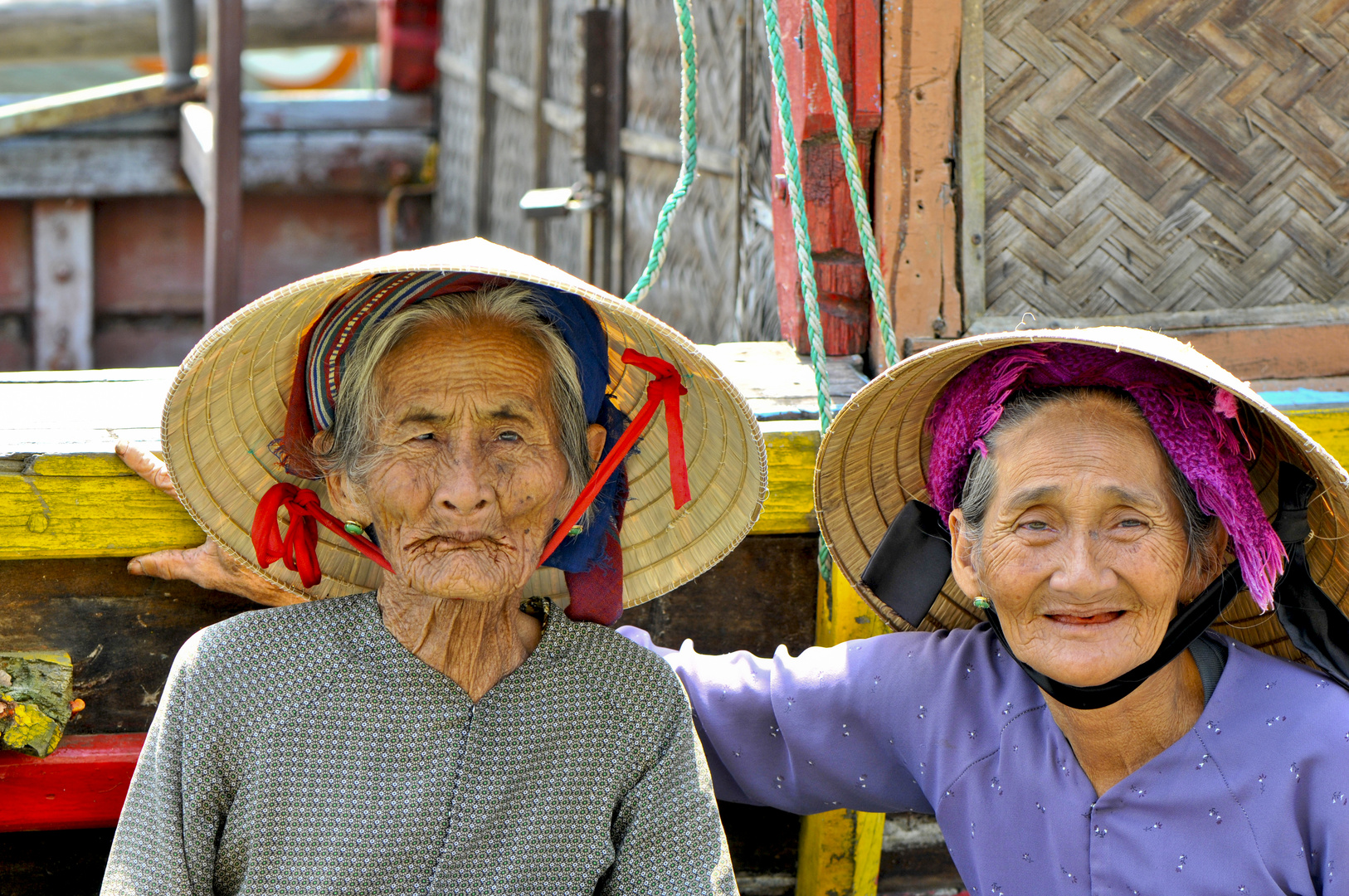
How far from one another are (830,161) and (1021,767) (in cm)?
112

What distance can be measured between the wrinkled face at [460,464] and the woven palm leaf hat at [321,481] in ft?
0.39

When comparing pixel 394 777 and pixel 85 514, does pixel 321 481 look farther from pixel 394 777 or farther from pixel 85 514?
pixel 394 777

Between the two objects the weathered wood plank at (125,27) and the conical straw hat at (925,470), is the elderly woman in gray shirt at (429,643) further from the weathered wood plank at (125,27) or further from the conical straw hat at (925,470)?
the weathered wood plank at (125,27)

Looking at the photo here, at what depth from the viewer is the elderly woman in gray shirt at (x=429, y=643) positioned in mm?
1517

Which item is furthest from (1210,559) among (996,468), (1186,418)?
(996,468)

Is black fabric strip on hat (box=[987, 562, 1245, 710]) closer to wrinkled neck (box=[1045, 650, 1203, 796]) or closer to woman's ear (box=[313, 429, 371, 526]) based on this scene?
wrinkled neck (box=[1045, 650, 1203, 796])

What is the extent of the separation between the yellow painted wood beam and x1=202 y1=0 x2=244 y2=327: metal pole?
385cm

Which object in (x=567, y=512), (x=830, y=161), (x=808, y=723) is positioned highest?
(x=830, y=161)

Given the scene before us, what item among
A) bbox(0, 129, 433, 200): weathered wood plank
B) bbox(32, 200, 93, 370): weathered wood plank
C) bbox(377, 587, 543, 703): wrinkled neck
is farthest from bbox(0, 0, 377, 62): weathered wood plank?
bbox(377, 587, 543, 703): wrinkled neck

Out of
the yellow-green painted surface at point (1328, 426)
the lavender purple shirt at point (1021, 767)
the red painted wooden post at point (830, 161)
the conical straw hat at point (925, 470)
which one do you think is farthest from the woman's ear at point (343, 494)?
the yellow-green painted surface at point (1328, 426)

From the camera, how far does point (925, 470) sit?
193cm

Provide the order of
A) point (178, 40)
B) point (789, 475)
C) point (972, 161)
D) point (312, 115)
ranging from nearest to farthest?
point (789, 475)
point (972, 161)
point (178, 40)
point (312, 115)

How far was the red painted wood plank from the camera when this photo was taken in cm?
177

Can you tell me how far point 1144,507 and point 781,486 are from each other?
26.5 inches
